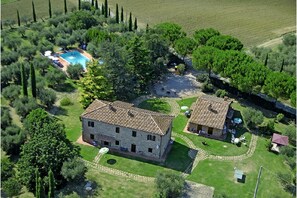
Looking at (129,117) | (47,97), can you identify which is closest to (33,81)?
(47,97)

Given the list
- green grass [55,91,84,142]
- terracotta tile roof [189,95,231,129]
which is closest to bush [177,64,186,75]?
terracotta tile roof [189,95,231,129]

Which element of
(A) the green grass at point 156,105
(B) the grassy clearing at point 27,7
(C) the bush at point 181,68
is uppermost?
(B) the grassy clearing at point 27,7

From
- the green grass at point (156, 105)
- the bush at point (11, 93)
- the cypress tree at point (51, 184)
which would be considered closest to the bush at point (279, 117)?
the green grass at point (156, 105)

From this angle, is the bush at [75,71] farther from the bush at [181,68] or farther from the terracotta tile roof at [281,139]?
the terracotta tile roof at [281,139]

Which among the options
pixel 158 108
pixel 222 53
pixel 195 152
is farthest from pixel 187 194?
pixel 222 53

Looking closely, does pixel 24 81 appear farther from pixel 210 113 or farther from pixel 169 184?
pixel 169 184
